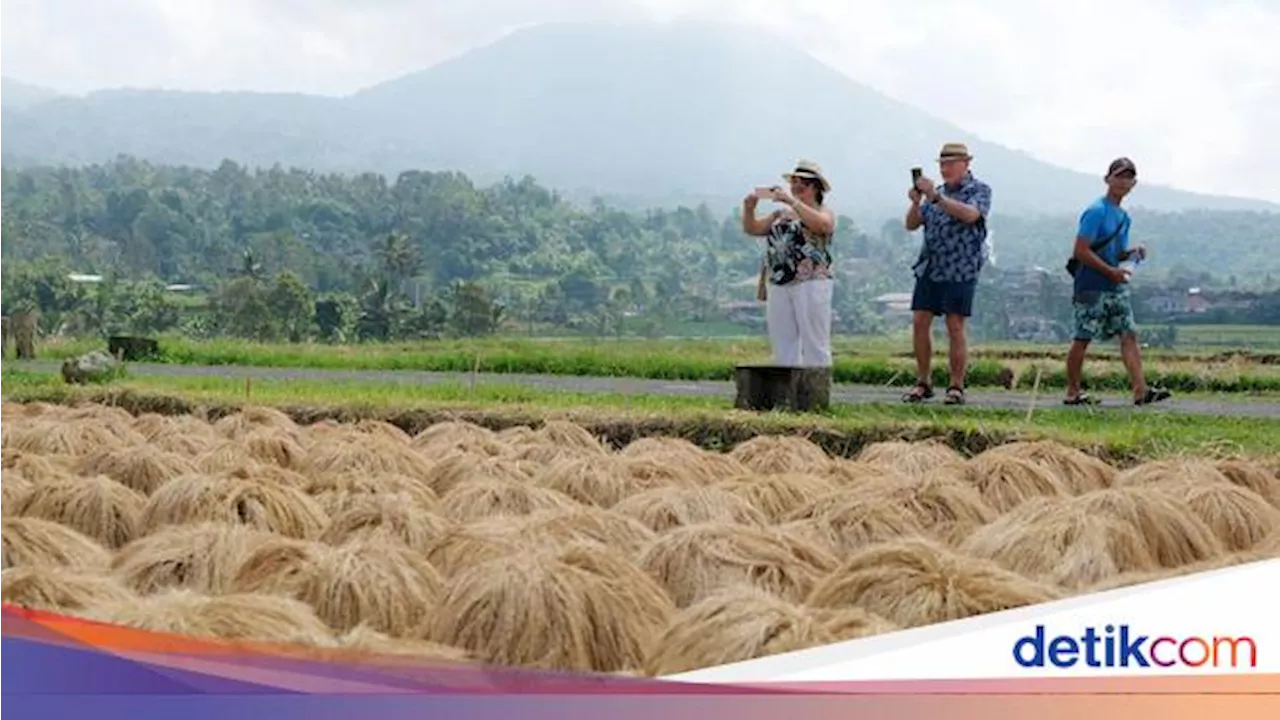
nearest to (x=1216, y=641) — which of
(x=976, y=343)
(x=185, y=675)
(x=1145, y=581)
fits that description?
(x=1145, y=581)

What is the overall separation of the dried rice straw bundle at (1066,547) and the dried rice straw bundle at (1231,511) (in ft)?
0.80

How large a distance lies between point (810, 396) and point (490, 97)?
2414 mm

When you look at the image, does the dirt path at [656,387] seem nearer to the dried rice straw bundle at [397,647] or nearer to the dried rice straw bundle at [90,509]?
the dried rice straw bundle at [90,509]

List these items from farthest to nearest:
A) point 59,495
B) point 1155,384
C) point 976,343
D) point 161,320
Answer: point 976,343, point 1155,384, point 59,495, point 161,320

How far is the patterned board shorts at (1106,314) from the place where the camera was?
3846 millimetres

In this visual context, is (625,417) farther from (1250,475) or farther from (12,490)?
(1250,475)

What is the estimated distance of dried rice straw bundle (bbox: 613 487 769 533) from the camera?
147 inches

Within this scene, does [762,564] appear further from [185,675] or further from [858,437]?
[858,437]

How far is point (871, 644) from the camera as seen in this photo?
1.99 metres

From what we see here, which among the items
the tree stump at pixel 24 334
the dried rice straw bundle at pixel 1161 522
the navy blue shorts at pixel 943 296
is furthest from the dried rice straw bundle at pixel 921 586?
the tree stump at pixel 24 334

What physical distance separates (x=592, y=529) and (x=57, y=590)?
0.95 m

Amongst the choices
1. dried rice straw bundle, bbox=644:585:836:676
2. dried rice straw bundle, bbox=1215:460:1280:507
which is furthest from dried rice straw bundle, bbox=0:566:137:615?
dried rice straw bundle, bbox=1215:460:1280:507

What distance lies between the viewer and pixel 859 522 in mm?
3562

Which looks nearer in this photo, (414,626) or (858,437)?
(414,626)
